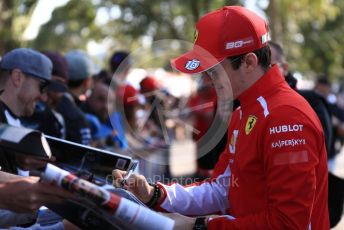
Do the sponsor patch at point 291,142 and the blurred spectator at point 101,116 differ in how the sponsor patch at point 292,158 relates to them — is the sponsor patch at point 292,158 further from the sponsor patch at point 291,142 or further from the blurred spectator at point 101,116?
the blurred spectator at point 101,116

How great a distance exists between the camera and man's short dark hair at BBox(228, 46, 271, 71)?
273 centimetres

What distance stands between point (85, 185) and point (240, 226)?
0.90 meters

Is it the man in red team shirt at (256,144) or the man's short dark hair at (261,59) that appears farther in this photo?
the man's short dark hair at (261,59)

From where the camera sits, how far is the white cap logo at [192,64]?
2830 mm

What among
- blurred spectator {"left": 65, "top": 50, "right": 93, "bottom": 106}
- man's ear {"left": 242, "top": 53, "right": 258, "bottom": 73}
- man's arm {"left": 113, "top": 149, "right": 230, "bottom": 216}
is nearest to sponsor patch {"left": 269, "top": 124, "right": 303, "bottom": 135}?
man's ear {"left": 242, "top": 53, "right": 258, "bottom": 73}

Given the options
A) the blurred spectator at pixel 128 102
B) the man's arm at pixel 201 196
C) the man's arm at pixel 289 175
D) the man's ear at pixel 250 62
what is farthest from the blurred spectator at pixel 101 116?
the man's arm at pixel 289 175

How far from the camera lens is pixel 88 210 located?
7.06ft

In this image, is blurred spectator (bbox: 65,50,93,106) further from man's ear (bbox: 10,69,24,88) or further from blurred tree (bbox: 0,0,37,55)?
blurred tree (bbox: 0,0,37,55)

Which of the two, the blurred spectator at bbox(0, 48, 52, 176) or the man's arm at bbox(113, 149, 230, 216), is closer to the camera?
the man's arm at bbox(113, 149, 230, 216)

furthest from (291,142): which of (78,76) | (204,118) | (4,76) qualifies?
(78,76)

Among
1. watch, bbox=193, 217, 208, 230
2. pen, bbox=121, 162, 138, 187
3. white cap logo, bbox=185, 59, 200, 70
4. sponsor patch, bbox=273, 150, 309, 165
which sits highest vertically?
white cap logo, bbox=185, 59, 200, 70

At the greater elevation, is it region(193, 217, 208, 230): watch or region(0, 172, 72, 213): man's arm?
region(0, 172, 72, 213): man's arm

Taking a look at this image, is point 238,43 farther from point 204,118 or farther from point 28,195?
point 204,118

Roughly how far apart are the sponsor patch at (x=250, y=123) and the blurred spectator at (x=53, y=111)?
261 cm
